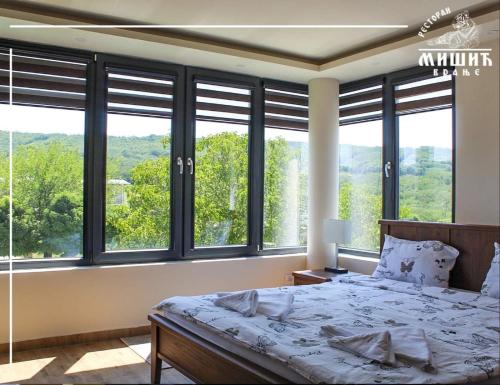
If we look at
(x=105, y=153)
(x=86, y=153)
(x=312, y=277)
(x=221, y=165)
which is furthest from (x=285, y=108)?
(x=86, y=153)

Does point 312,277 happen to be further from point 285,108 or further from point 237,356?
point 237,356

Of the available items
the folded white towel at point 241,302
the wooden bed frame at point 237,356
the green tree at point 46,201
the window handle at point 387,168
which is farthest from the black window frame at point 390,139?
the green tree at point 46,201

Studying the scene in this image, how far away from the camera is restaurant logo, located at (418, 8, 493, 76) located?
3.78 m

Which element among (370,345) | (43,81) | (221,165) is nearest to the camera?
(370,345)

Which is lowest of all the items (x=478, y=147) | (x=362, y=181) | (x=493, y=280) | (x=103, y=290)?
(x=103, y=290)

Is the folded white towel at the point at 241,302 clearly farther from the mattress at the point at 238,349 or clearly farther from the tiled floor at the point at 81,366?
the tiled floor at the point at 81,366

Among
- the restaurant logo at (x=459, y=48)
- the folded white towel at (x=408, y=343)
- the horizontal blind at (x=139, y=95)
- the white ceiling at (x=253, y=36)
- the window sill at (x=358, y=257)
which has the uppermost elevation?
Result: the white ceiling at (x=253, y=36)

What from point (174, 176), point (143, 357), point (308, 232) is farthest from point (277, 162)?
point (143, 357)

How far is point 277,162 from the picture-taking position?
5.51 m

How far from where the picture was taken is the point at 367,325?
270 cm

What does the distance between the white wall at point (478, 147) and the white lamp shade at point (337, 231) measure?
1066 millimetres

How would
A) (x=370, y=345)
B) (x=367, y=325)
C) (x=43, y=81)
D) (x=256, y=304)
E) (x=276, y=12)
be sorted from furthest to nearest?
(x=43, y=81)
(x=276, y=12)
(x=256, y=304)
(x=367, y=325)
(x=370, y=345)

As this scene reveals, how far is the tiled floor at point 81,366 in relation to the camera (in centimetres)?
338

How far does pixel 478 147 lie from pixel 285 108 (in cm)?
217
